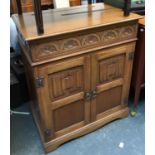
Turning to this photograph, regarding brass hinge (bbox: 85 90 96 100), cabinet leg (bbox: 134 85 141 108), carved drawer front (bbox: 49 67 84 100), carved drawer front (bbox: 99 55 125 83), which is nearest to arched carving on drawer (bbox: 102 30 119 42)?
carved drawer front (bbox: 99 55 125 83)

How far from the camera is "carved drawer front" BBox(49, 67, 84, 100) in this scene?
1197 mm

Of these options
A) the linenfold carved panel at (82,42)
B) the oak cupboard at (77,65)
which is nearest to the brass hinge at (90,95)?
the oak cupboard at (77,65)

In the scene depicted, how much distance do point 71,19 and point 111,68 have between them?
1.45ft

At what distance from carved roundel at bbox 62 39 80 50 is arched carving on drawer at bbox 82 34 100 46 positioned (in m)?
0.05

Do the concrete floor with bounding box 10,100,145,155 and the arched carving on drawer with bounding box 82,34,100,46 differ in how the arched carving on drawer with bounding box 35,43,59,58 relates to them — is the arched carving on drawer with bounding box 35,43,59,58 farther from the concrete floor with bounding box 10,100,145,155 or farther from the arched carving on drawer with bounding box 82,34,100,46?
the concrete floor with bounding box 10,100,145,155

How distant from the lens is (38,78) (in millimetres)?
1127

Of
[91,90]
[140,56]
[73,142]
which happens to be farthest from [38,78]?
[140,56]

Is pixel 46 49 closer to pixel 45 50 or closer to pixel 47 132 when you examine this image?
pixel 45 50

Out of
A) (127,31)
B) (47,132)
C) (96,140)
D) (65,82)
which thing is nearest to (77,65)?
(65,82)

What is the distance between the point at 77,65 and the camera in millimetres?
1226

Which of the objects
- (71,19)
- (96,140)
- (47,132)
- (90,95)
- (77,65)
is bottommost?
(96,140)
